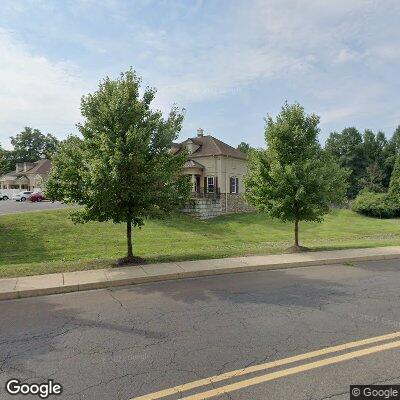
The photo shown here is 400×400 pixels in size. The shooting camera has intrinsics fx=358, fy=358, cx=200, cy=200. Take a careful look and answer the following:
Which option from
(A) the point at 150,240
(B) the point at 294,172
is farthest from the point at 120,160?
(A) the point at 150,240

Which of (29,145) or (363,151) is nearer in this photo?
(363,151)

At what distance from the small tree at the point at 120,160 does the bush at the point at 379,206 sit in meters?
32.0

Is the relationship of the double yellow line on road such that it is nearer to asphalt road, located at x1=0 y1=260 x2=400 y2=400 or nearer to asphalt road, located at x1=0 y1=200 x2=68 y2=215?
asphalt road, located at x1=0 y1=260 x2=400 y2=400

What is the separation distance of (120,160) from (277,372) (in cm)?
721

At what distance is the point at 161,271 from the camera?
380 inches

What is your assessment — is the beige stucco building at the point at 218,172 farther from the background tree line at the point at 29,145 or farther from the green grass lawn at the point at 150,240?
the background tree line at the point at 29,145

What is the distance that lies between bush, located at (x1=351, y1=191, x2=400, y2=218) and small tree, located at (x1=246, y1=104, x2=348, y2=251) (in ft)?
86.3

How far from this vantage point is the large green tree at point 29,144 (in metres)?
102

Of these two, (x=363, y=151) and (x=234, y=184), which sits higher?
(x=363, y=151)

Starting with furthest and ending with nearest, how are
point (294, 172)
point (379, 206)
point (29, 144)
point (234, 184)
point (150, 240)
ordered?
1. point (29, 144)
2. point (234, 184)
3. point (379, 206)
4. point (150, 240)
5. point (294, 172)

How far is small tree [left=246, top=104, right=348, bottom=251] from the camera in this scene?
13273 mm

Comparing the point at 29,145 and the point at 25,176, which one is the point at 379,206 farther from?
the point at 29,145

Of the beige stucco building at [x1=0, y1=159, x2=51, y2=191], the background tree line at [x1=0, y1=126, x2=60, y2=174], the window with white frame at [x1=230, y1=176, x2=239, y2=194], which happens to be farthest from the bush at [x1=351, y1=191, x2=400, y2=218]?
the background tree line at [x1=0, y1=126, x2=60, y2=174]

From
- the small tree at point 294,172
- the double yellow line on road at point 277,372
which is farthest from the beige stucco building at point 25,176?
the double yellow line on road at point 277,372
